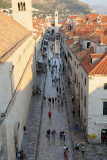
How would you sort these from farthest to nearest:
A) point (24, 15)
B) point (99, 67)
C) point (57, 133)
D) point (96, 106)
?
point (24, 15) < point (57, 133) < point (96, 106) < point (99, 67)

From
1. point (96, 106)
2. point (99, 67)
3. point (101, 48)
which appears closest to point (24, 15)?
point (101, 48)

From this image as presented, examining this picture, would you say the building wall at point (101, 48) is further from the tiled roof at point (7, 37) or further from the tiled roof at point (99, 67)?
the tiled roof at point (7, 37)

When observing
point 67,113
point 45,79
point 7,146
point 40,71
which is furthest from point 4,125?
point 40,71

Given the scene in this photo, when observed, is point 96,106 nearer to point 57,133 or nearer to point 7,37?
point 57,133

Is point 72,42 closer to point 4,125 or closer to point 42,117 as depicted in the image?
point 42,117

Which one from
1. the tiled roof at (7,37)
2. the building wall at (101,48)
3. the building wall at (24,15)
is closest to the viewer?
the tiled roof at (7,37)

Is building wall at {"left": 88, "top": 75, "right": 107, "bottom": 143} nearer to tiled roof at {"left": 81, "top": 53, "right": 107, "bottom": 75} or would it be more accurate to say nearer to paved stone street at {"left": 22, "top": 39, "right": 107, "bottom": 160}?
tiled roof at {"left": 81, "top": 53, "right": 107, "bottom": 75}

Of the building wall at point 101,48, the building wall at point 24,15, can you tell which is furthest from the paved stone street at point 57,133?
the building wall at point 24,15

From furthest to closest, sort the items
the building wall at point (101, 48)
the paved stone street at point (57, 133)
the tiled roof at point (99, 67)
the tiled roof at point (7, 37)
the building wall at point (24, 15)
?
the building wall at point (24, 15) < the building wall at point (101, 48) < the tiled roof at point (99, 67) < the paved stone street at point (57, 133) < the tiled roof at point (7, 37)

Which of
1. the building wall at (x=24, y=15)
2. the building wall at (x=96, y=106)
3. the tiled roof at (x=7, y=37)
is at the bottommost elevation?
the building wall at (x=96, y=106)

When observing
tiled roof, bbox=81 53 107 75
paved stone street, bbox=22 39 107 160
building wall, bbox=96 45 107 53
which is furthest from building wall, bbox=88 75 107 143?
building wall, bbox=96 45 107 53

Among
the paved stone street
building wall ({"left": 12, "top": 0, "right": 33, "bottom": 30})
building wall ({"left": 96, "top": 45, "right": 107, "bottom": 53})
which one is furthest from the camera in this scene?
building wall ({"left": 12, "top": 0, "right": 33, "bottom": 30})

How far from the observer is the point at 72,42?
3947 centimetres

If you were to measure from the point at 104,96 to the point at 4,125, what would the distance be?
34.5ft
